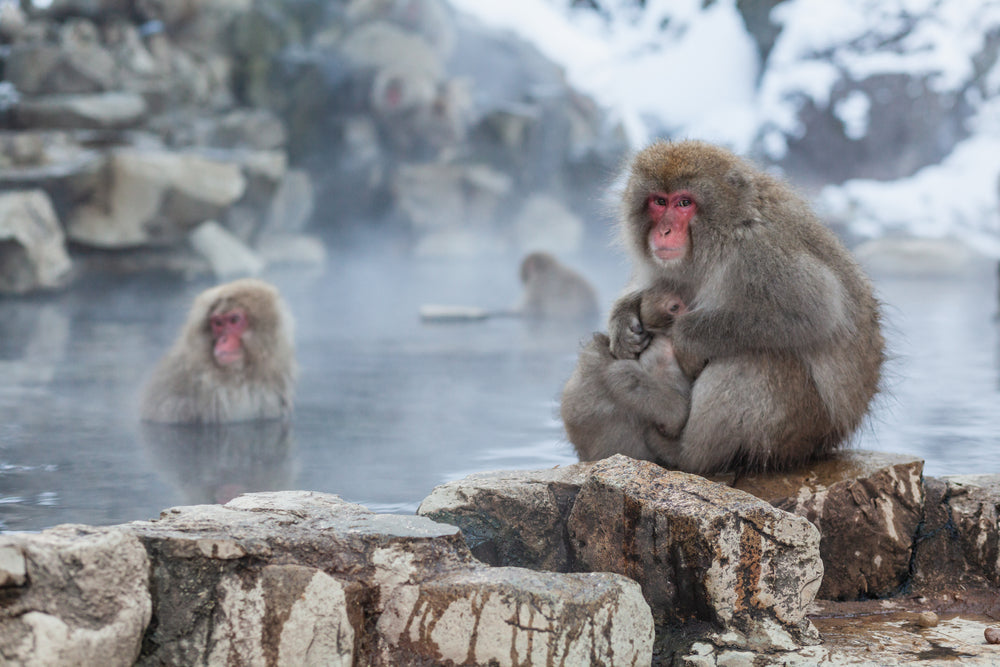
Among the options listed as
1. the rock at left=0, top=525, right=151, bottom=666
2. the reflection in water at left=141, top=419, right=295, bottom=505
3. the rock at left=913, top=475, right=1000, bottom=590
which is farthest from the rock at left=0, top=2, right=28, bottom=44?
the rock at left=913, top=475, right=1000, bottom=590

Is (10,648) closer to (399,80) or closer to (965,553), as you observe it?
(965,553)

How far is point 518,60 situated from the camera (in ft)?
74.5

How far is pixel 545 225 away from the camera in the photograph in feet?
63.1

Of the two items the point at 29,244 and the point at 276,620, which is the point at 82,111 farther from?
the point at 276,620

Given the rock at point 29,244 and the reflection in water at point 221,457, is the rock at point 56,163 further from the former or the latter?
the reflection in water at point 221,457

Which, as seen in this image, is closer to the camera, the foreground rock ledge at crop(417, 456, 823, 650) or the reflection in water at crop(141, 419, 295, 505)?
the foreground rock ledge at crop(417, 456, 823, 650)

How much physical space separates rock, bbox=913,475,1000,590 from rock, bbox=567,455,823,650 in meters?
0.58

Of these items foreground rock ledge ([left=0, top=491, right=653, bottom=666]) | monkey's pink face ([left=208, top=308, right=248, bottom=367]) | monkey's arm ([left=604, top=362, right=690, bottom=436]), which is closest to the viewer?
foreground rock ledge ([left=0, top=491, right=653, bottom=666])

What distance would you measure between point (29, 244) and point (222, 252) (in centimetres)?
306

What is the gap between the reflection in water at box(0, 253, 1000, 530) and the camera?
132 inches

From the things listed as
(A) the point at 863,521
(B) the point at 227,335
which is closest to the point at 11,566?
(A) the point at 863,521

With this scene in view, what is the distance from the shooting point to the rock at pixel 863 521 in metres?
2.33

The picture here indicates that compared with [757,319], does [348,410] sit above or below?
below

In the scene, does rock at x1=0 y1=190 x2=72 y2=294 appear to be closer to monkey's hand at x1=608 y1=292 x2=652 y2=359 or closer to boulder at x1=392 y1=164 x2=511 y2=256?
monkey's hand at x1=608 y1=292 x2=652 y2=359
